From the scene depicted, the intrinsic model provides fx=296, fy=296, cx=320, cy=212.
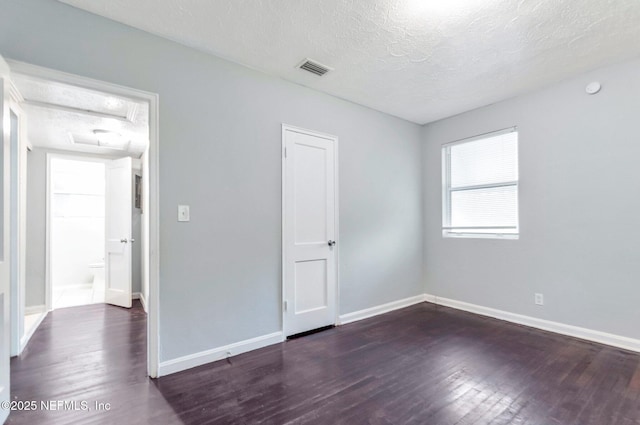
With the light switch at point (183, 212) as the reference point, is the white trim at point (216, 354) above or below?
below

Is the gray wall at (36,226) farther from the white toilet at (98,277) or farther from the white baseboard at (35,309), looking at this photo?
the white toilet at (98,277)

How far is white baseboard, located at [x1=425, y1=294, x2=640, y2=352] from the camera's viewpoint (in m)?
2.74

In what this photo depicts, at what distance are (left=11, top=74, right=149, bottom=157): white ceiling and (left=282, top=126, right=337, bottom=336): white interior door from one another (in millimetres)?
1496

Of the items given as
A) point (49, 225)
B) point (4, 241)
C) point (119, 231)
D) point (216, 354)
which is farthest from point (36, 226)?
point (216, 354)

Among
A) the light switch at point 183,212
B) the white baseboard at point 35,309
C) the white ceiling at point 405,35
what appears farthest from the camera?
the white baseboard at point 35,309

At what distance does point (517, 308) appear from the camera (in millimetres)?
3477

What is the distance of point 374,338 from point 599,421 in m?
1.70

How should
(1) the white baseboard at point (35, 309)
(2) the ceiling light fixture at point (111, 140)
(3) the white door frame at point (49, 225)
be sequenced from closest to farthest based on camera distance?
(2) the ceiling light fixture at point (111, 140), (1) the white baseboard at point (35, 309), (3) the white door frame at point (49, 225)

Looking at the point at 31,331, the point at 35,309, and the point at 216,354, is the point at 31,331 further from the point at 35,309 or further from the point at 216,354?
the point at 216,354

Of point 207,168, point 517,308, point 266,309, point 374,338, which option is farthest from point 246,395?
point 517,308

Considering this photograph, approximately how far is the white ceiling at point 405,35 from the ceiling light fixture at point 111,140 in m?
2.14

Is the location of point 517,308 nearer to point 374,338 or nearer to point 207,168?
point 374,338

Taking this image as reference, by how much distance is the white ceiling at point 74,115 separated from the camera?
2.59m

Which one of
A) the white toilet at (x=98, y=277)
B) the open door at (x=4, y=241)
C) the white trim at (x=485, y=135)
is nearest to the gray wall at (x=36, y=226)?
the white toilet at (x=98, y=277)
